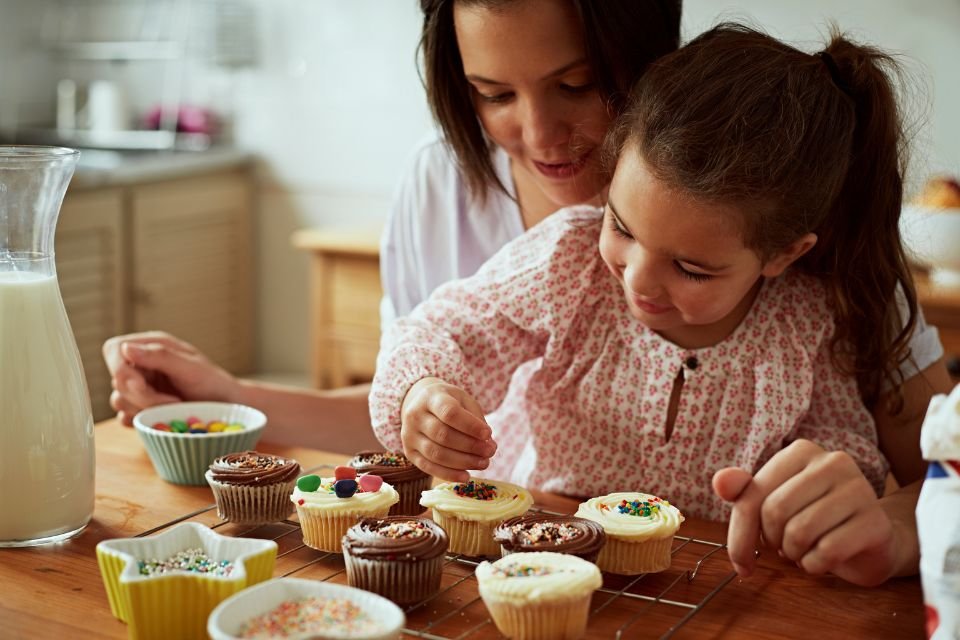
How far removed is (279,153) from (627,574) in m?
3.51

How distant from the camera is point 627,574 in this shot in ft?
3.59

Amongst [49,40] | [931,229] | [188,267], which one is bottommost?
[188,267]

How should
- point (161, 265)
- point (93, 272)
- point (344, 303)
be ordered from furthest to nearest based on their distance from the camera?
point (161, 265) → point (93, 272) → point (344, 303)

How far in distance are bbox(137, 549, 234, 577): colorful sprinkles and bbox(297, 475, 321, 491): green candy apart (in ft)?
0.58

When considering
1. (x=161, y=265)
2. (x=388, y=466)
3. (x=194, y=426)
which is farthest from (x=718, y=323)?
(x=161, y=265)

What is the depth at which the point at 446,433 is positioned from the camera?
119cm

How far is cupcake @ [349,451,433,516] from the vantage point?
1.27m

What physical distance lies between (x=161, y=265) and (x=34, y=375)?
2868mm

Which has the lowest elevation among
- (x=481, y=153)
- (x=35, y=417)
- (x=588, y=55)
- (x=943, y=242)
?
(x=35, y=417)

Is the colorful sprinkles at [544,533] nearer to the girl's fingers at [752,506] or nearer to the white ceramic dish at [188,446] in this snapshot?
the girl's fingers at [752,506]

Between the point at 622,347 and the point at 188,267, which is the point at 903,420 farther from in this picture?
the point at 188,267

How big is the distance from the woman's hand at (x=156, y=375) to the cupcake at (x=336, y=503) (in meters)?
0.44

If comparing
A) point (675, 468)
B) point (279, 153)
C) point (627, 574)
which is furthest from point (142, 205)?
point (627, 574)

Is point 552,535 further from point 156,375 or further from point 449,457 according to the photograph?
point 156,375
